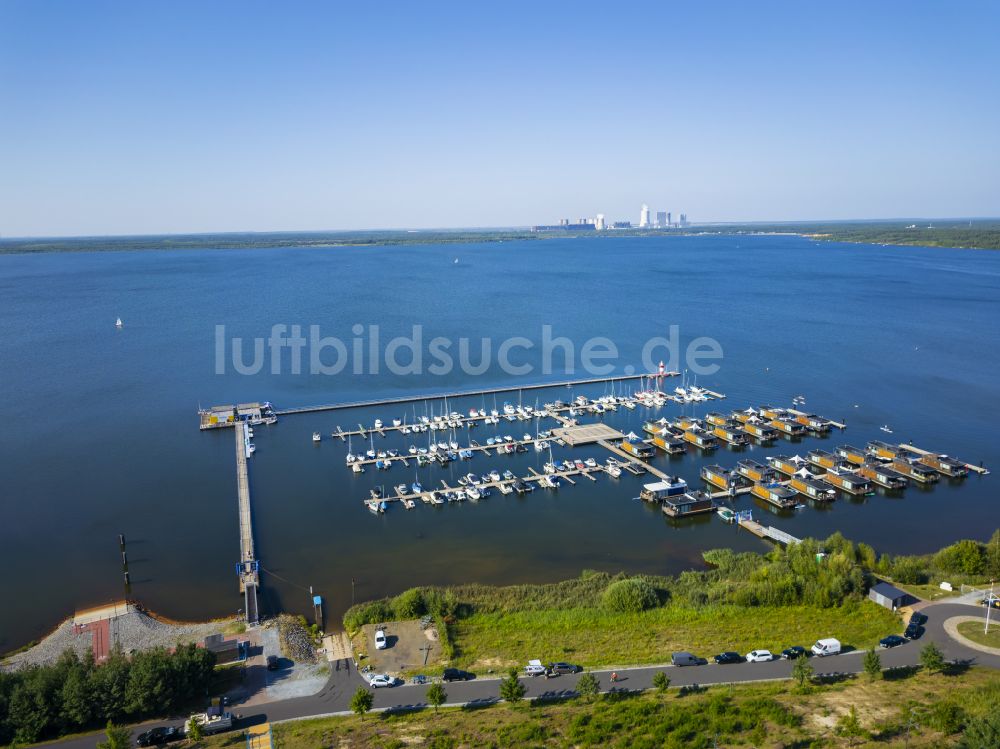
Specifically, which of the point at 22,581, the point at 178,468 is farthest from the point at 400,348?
the point at 22,581

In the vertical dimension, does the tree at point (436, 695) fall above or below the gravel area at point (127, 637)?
above

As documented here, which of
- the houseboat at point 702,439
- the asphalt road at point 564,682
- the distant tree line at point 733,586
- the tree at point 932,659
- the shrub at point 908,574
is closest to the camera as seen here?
the asphalt road at point 564,682

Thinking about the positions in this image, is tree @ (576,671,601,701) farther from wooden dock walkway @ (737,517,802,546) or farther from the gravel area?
wooden dock walkway @ (737,517,802,546)

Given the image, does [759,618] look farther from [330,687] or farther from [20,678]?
[20,678]

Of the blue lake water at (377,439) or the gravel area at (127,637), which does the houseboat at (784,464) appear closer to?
the blue lake water at (377,439)

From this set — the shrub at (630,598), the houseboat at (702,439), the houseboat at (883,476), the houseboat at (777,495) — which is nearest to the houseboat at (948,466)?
the houseboat at (883,476)

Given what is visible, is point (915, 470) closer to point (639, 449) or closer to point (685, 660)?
point (639, 449)
